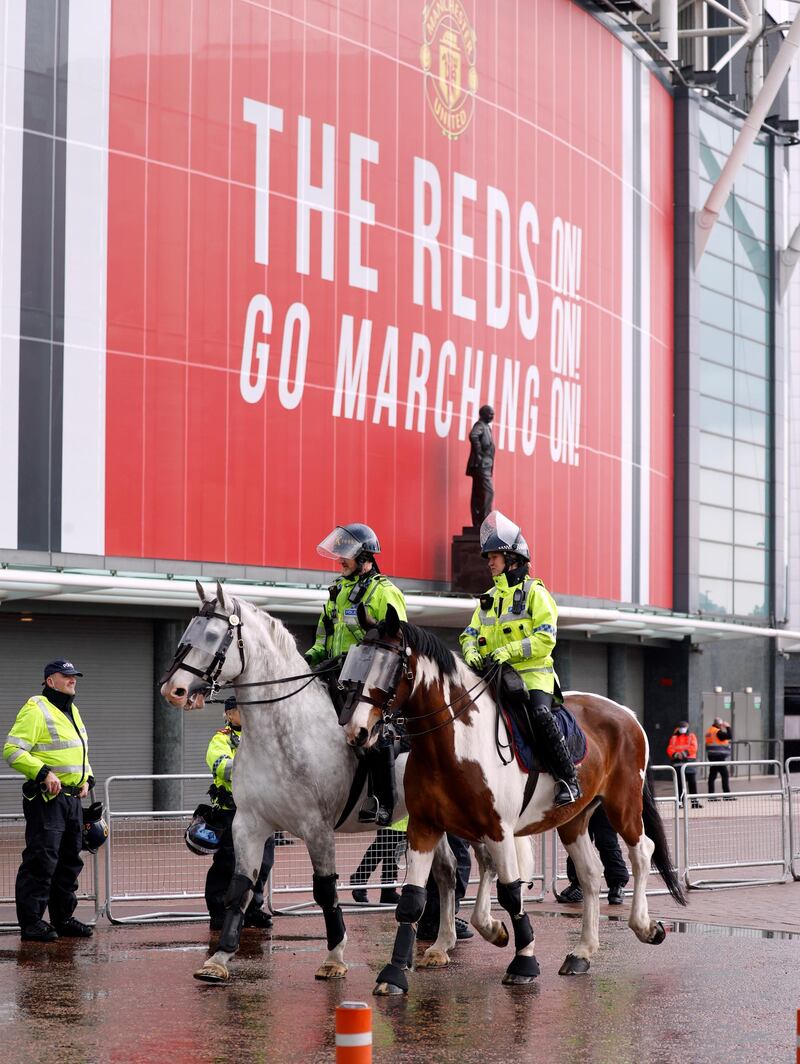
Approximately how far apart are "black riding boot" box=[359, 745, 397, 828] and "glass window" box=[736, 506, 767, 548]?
37036 mm

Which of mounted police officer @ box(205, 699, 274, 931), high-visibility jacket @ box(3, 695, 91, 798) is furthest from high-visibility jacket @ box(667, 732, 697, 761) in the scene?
high-visibility jacket @ box(3, 695, 91, 798)

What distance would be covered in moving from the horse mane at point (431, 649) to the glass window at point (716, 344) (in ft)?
117

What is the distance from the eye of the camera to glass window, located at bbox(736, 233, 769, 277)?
47062 millimetres

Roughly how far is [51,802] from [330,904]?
3.16 m

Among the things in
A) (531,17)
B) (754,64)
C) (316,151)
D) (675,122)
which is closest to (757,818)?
(316,151)

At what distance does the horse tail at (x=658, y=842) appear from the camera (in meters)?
12.6

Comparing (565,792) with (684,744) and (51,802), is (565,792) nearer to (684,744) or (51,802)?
(51,802)

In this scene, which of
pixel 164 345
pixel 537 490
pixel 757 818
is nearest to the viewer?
pixel 757 818

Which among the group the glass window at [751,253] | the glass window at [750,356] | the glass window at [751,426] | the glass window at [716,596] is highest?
the glass window at [751,253]

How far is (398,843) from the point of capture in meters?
14.5

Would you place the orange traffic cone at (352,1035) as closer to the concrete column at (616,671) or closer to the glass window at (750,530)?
the concrete column at (616,671)

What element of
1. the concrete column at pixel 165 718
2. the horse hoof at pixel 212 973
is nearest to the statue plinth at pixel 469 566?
the concrete column at pixel 165 718

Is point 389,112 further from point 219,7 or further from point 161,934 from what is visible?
point 161,934

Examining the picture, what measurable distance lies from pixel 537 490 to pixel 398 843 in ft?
71.7
